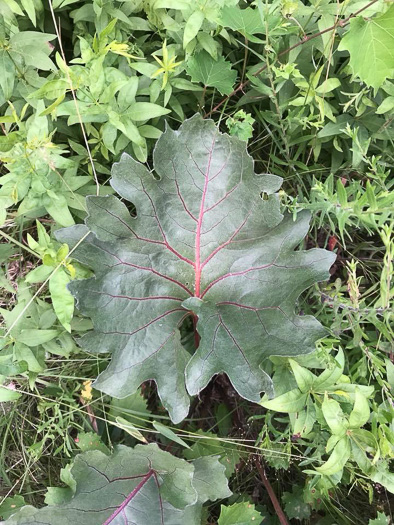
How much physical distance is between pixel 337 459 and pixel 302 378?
0.19 m

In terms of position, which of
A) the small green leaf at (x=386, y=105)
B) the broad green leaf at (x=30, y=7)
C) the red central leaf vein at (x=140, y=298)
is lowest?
the red central leaf vein at (x=140, y=298)

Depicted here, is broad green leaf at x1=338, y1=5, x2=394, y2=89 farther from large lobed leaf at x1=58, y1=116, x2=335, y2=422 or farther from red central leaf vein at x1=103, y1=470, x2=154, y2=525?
red central leaf vein at x1=103, y1=470, x2=154, y2=525

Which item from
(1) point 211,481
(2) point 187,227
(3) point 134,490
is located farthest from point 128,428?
(2) point 187,227

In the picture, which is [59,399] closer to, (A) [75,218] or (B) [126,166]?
(A) [75,218]

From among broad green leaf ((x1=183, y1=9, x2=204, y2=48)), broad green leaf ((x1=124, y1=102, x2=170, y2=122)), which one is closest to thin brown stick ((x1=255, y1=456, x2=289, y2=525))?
broad green leaf ((x1=124, y1=102, x2=170, y2=122))

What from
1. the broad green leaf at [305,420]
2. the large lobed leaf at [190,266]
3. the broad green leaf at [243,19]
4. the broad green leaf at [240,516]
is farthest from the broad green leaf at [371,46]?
the broad green leaf at [240,516]

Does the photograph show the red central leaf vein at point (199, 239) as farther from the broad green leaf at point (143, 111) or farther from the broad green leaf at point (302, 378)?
the broad green leaf at point (302, 378)

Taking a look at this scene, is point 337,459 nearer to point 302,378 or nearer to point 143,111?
point 302,378

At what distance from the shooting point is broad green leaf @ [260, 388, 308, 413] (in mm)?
1231

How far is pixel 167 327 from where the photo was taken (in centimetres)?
144

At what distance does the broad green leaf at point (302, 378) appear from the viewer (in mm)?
1241

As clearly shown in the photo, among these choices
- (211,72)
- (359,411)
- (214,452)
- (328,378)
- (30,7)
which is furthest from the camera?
(214,452)

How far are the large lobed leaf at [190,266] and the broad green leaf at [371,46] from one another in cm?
35

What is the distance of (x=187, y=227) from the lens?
144 centimetres
